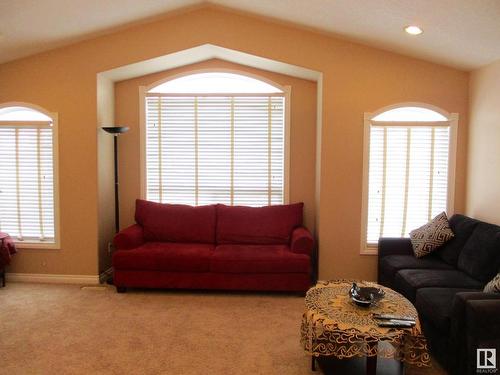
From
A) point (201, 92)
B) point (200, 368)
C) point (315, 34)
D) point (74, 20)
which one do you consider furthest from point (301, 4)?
point (200, 368)

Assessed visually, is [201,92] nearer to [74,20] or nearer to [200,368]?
[74,20]

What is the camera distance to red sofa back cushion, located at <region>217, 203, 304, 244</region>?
4.76 metres

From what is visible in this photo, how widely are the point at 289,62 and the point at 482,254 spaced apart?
2823 mm

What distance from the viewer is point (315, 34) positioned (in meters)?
4.51

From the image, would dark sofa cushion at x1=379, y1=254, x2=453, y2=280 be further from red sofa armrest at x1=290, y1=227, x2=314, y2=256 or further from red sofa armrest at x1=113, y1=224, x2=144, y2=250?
red sofa armrest at x1=113, y1=224, x2=144, y2=250

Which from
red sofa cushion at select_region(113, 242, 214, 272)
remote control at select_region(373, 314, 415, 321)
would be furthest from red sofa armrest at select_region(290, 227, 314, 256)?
remote control at select_region(373, 314, 415, 321)

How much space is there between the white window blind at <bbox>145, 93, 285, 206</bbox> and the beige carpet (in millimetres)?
1402

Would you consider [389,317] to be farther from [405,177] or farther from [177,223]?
[177,223]

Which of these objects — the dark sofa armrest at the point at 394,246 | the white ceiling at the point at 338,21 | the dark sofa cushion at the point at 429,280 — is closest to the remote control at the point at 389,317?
the dark sofa cushion at the point at 429,280

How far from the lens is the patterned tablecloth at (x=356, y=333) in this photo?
240 cm

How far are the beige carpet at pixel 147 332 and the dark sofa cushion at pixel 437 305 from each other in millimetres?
362

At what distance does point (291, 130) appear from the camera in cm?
504

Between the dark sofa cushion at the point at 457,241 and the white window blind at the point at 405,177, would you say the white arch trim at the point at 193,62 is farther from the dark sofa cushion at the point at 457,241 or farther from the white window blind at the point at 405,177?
the dark sofa cushion at the point at 457,241

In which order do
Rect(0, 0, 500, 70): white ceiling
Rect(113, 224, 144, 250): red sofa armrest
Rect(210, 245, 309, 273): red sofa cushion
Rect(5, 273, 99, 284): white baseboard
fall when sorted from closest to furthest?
Rect(0, 0, 500, 70): white ceiling → Rect(210, 245, 309, 273): red sofa cushion → Rect(113, 224, 144, 250): red sofa armrest → Rect(5, 273, 99, 284): white baseboard
